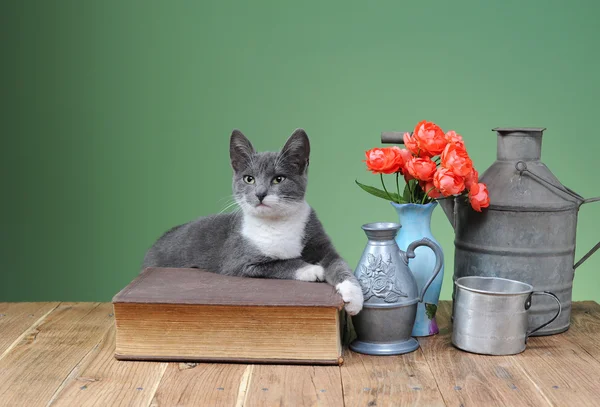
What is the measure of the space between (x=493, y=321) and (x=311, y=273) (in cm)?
37

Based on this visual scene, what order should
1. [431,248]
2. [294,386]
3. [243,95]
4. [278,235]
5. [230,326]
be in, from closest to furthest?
[294,386] → [230,326] → [431,248] → [278,235] → [243,95]

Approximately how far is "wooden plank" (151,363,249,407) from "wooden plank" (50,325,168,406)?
0.07ft

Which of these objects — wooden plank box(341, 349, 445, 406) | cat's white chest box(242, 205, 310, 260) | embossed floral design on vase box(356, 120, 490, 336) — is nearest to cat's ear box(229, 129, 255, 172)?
cat's white chest box(242, 205, 310, 260)

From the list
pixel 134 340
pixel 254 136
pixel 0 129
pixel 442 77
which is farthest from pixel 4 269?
pixel 442 77

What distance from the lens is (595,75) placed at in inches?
87.1

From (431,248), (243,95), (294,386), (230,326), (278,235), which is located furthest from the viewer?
(243,95)

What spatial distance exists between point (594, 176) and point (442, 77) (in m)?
0.56

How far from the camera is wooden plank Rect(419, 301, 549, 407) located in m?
1.21

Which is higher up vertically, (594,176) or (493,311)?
(594,176)

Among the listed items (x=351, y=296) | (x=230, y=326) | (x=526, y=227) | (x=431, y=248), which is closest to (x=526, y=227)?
(x=526, y=227)

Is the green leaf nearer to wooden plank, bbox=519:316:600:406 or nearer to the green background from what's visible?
wooden plank, bbox=519:316:600:406

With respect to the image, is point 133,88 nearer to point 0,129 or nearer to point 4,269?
point 0,129

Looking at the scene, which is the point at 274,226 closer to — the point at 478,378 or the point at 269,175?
the point at 269,175

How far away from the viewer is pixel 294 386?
127 centimetres
